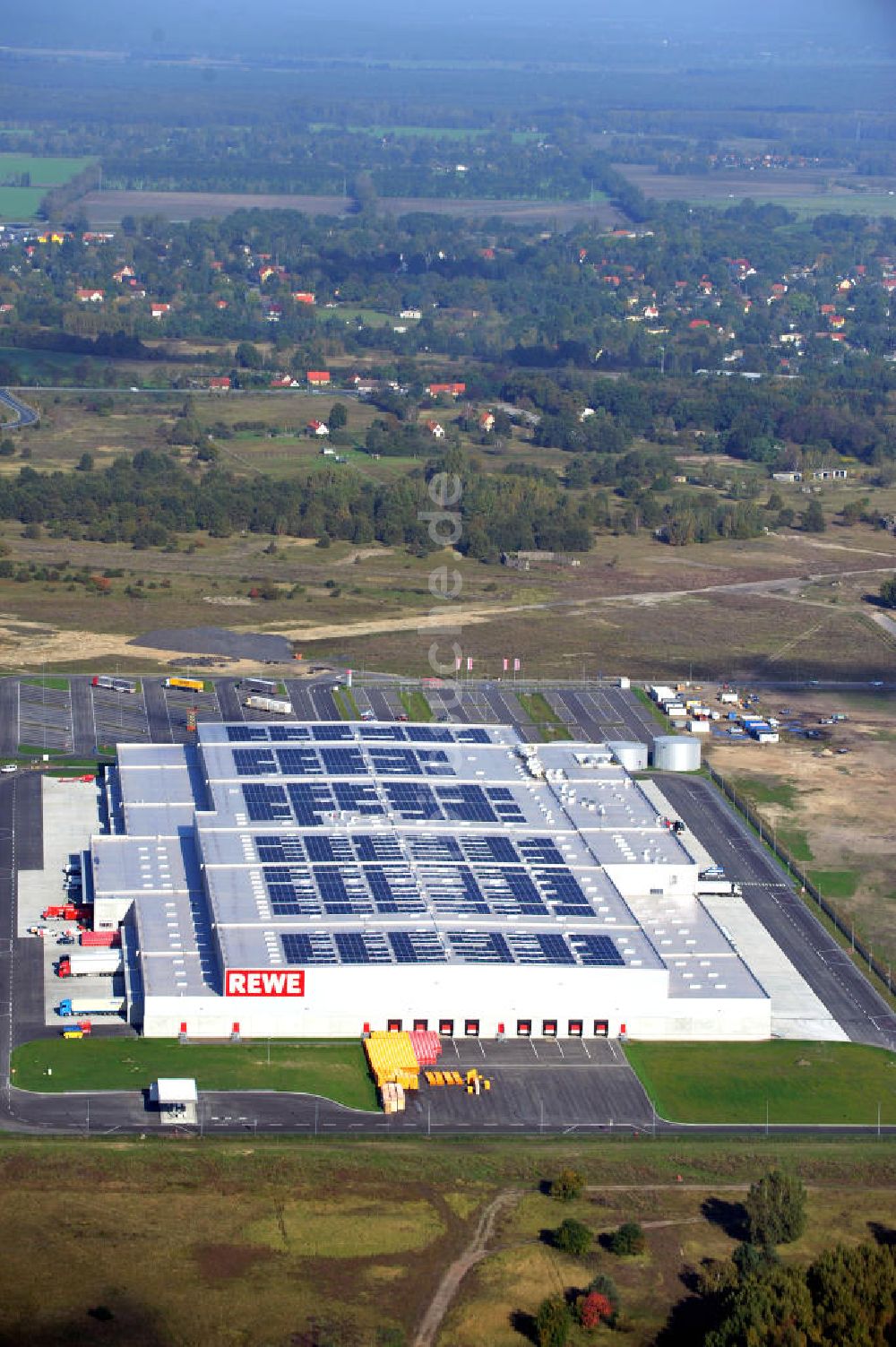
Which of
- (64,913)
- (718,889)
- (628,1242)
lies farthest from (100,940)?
(628,1242)

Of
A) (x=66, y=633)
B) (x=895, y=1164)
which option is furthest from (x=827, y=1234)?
(x=66, y=633)

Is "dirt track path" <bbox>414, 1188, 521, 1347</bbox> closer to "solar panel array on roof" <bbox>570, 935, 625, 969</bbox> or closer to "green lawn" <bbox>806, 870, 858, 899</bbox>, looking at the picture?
"solar panel array on roof" <bbox>570, 935, 625, 969</bbox>

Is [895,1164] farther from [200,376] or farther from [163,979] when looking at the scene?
[200,376]

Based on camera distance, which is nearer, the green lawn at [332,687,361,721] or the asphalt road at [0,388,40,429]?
the green lawn at [332,687,361,721]

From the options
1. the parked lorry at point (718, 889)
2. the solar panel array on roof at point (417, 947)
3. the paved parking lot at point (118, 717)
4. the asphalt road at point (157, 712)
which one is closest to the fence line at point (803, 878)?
the parked lorry at point (718, 889)

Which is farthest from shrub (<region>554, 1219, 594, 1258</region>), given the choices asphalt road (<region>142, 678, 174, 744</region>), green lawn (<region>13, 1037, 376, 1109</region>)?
asphalt road (<region>142, 678, 174, 744</region>)

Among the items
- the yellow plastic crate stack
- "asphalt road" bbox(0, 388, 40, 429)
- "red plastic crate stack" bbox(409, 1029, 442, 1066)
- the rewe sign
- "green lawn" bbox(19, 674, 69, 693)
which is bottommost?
"asphalt road" bbox(0, 388, 40, 429)
